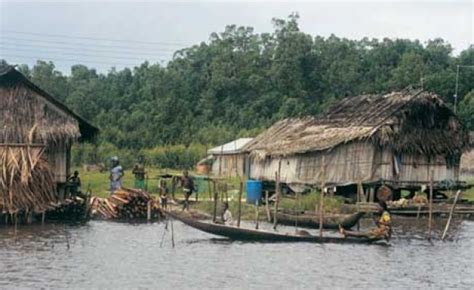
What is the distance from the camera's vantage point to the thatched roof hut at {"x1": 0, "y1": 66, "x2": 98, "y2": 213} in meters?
25.2

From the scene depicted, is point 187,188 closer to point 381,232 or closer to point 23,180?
point 23,180

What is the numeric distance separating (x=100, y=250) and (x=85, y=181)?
17645 millimetres

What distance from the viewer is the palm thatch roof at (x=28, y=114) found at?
2595 centimetres

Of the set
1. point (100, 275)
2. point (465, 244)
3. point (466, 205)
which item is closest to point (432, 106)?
point (466, 205)

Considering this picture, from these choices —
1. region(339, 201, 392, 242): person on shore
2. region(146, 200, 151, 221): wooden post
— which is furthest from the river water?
region(146, 200, 151, 221): wooden post

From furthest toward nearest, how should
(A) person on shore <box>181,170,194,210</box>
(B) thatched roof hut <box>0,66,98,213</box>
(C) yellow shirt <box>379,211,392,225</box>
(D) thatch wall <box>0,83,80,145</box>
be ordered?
(A) person on shore <box>181,170,194,210</box> → (D) thatch wall <box>0,83,80,145</box> → (B) thatched roof hut <box>0,66,98,213</box> → (C) yellow shirt <box>379,211,392,225</box>

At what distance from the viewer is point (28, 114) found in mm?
→ 26406

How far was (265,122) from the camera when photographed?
57562 mm

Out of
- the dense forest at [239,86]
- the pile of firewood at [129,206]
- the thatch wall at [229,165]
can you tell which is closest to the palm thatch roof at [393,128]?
the pile of firewood at [129,206]

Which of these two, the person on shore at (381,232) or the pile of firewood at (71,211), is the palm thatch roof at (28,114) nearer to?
the pile of firewood at (71,211)

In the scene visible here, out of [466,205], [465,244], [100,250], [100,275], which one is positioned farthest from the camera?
[466,205]

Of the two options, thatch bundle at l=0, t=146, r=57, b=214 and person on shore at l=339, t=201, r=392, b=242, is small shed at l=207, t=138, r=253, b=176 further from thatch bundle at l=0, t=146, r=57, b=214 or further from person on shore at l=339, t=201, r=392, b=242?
person on shore at l=339, t=201, r=392, b=242

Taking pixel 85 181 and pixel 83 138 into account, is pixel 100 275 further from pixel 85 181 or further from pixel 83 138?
pixel 85 181

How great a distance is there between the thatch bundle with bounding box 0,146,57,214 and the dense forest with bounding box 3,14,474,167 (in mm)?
25676
